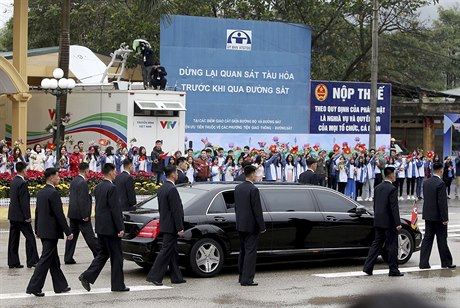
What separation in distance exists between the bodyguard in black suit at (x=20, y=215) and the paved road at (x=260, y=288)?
0.87 ft

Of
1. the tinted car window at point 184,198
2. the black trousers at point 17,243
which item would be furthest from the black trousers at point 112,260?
the black trousers at point 17,243

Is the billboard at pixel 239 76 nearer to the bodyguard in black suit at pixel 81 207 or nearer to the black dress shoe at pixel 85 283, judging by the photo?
the bodyguard in black suit at pixel 81 207

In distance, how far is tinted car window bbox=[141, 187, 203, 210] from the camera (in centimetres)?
1272

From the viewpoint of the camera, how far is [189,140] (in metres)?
32.1

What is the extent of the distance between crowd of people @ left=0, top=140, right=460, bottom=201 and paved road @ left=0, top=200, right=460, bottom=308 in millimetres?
8990

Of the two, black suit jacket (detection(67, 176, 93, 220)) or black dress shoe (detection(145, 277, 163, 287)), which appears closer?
black dress shoe (detection(145, 277, 163, 287))

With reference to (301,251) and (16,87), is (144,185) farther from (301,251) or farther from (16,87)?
(301,251)

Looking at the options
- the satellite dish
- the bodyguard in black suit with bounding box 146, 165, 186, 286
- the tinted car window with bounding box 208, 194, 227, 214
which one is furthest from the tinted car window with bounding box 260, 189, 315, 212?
the satellite dish

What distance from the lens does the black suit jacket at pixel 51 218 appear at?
436 inches

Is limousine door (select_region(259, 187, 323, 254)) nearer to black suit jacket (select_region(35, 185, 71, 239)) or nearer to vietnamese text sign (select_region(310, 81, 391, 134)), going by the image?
black suit jacket (select_region(35, 185, 71, 239))

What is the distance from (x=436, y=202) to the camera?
13.8 m

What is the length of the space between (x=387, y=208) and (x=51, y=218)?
493 centimetres

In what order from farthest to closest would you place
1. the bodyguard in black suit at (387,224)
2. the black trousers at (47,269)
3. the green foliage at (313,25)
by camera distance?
1. the green foliage at (313,25)
2. the bodyguard in black suit at (387,224)
3. the black trousers at (47,269)

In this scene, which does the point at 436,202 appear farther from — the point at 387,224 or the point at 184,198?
the point at 184,198
